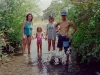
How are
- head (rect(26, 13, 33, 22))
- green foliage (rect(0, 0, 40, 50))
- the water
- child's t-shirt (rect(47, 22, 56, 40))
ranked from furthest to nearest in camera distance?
1. head (rect(26, 13, 33, 22))
2. green foliage (rect(0, 0, 40, 50))
3. child's t-shirt (rect(47, 22, 56, 40))
4. the water

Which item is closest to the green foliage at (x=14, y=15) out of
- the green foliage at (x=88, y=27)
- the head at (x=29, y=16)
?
the head at (x=29, y=16)

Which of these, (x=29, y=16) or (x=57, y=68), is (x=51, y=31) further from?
(x=57, y=68)

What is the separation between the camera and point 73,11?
23.9ft

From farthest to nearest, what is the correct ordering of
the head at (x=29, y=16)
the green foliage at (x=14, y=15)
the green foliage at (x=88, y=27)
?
the head at (x=29, y=16) < the green foliage at (x=14, y=15) < the green foliage at (x=88, y=27)

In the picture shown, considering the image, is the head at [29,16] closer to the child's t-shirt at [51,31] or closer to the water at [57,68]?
the child's t-shirt at [51,31]

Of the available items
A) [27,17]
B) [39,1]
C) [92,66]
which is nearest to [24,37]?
[27,17]

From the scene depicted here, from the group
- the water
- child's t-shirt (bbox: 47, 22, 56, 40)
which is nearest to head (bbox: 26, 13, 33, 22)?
child's t-shirt (bbox: 47, 22, 56, 40)

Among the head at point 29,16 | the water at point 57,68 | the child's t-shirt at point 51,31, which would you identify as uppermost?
the head at point 29,16

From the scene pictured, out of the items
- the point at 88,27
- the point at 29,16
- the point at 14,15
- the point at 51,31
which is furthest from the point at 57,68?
the point at 14,15

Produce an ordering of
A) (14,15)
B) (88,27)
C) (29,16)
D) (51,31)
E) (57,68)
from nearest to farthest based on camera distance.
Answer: (88,27) < (57,68) < (51,31) < (29,16) < (14,15)

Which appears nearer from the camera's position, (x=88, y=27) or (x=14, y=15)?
(x=88, y=27)

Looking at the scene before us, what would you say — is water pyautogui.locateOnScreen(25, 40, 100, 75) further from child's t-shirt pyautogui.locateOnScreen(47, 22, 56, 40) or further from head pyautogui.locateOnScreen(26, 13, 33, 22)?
head pyautogui.locateOnScreen(26, 13, 33, 22)

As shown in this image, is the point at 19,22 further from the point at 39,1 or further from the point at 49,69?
the point at 49,69

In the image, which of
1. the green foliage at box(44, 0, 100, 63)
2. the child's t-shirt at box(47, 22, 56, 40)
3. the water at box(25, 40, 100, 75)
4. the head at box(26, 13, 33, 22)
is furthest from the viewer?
the head at box(26, 13, 33, 22)
